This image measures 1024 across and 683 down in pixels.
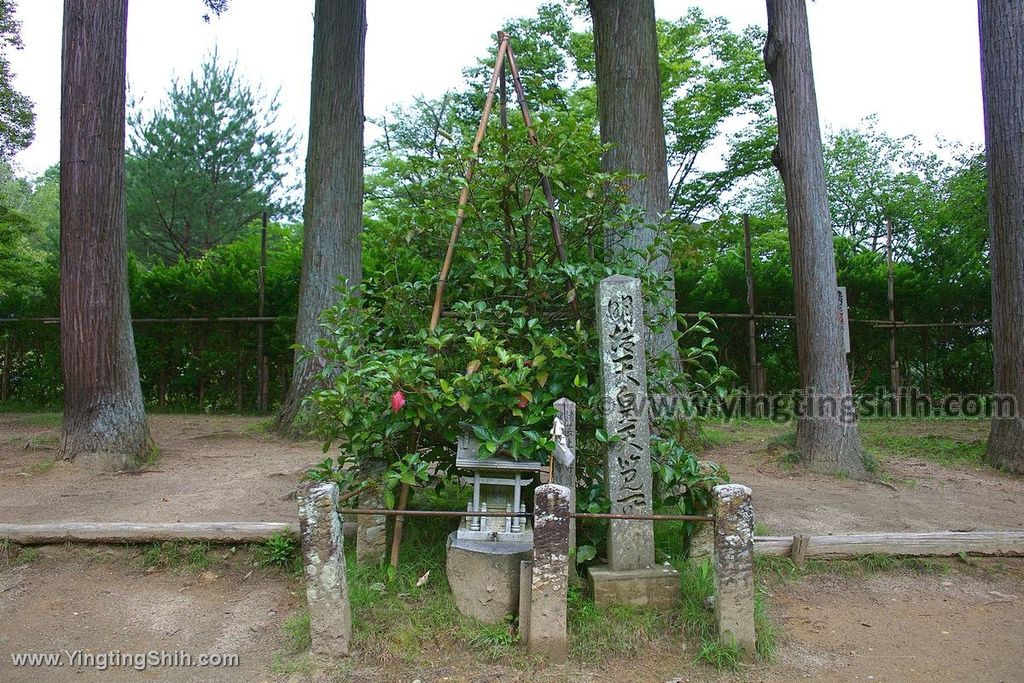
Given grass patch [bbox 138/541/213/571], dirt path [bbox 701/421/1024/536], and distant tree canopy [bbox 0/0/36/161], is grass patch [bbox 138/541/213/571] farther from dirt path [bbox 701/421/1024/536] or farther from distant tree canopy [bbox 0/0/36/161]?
distant tree canopy [bbox 0/0/36/161]

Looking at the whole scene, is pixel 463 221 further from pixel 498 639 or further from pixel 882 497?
pixel 882 497

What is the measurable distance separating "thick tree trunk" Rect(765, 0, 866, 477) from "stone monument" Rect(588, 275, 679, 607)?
344cm

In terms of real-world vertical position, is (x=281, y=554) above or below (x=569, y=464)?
below

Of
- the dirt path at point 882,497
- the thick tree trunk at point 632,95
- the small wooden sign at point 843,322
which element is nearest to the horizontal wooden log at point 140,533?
the dirt path at point 882,497

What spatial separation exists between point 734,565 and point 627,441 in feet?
2.40

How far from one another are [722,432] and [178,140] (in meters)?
16.5

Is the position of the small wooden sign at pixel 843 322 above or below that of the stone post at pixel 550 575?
above

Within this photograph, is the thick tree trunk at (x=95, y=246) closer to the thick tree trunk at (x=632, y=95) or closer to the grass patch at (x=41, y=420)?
the grass patch at (x=41, y=420)

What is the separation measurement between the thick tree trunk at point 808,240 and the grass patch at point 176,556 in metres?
4.91

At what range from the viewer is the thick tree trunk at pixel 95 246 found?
591cm

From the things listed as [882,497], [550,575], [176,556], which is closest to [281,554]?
[176,556]

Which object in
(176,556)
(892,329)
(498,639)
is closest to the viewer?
(498,639)

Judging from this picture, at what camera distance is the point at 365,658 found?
3025mm

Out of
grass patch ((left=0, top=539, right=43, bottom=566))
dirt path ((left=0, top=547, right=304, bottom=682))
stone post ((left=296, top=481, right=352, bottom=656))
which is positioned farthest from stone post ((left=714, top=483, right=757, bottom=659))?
grass patch ((left=0, top=539, right=43, bottom=566))
